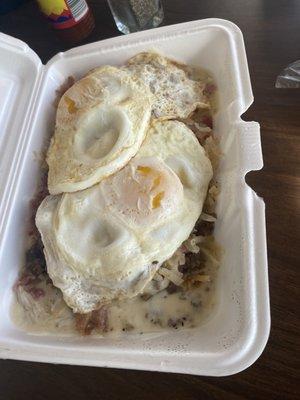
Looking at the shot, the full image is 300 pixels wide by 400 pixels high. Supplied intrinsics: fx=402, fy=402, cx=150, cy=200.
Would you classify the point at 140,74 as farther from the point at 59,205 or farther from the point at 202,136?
the point at 59,205

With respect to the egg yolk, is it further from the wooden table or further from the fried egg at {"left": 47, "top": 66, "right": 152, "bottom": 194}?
the wooden table

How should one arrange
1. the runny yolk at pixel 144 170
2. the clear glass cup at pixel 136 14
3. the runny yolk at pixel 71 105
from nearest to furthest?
1. the runny yolk at pixel 144 170
2. the runny yolk at pixel 71 105
3. the clear glass cup at pixel 136 14

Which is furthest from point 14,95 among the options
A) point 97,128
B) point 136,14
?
point 136,14

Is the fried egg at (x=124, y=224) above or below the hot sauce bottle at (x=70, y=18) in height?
below

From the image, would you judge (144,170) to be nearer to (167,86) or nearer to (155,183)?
(155,183)

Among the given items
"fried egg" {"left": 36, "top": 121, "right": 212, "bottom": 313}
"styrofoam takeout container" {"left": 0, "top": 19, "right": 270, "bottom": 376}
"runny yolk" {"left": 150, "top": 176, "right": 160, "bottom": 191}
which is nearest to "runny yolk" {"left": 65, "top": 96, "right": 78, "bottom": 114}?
"styrofoam takeout container" {"left": 0, "top": 19, "right": 270, "bottom": 376}

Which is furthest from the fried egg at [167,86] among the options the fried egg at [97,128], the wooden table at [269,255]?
the wooden table at [269,255]

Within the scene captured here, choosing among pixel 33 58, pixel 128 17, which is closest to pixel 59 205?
pixel 33 58

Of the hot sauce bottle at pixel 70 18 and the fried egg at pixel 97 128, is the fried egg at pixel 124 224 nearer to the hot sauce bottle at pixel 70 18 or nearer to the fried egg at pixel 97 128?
the fried egg at pixel 97 128
